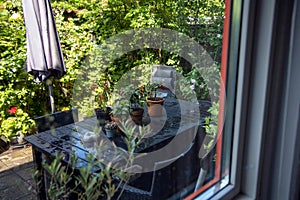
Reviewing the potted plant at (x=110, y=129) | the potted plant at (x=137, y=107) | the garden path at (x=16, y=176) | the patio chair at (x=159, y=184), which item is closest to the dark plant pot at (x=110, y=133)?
the potted plant at (x=110, y=129)

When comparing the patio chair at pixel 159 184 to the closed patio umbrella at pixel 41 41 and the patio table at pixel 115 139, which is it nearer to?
the patio table at pixel 115 139

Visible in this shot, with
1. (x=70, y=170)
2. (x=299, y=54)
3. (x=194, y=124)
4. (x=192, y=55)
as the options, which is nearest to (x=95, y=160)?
(x=70, y=170)

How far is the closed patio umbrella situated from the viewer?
4.34 feet

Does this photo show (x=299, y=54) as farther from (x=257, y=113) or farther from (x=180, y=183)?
(x=180, y=183)

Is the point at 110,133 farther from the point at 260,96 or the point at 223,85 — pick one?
the point at 260,96

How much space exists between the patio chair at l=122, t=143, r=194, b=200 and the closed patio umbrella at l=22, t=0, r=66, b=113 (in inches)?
24.6

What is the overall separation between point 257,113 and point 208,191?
0.27m

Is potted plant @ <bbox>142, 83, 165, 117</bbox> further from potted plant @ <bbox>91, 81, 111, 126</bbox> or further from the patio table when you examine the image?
potted plant @ <bbox>91, 81, 111, 126</bbox>

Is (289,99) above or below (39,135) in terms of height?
above

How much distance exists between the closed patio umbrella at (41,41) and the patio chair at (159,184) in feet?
2.05

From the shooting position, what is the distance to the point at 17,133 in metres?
1.36

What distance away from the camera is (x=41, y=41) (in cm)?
142

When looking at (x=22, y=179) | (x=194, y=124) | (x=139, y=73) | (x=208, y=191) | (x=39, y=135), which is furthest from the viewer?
(x=139, y=73)

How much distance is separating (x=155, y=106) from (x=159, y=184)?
2.72 ft
